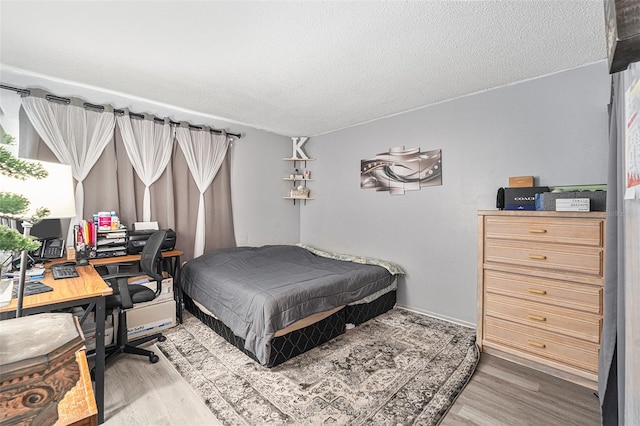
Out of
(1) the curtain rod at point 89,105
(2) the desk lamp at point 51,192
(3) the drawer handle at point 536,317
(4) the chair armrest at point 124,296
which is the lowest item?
(3) the drawer handle at point 536,317

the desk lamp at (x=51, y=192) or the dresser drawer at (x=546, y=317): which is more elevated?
the desk lamp at (x=51, y=192)

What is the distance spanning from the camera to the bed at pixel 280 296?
7.33 feet

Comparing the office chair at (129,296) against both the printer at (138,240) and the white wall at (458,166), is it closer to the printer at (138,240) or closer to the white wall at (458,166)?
the printer at (138,240)

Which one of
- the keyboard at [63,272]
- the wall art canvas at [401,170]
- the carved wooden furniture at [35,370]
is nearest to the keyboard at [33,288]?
the keyboard at [63,272]

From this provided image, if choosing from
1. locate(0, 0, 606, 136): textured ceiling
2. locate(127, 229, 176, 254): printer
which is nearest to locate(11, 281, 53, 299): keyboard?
locate(127, 229, 176, 254): printer

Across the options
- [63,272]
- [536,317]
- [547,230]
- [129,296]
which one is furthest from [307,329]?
[547,230]

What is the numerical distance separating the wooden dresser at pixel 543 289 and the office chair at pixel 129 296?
284cm

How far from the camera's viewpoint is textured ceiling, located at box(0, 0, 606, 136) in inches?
66.9

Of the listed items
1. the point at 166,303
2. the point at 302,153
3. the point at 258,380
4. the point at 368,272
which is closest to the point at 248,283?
the point at 258,380

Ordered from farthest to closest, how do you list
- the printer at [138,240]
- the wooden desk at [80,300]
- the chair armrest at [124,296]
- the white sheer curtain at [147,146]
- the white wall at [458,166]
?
the white sheer curtain at [147,146] → the printer at [138,240] → the white wall at [458,166] → the chair armrest at [124,296] → the wooden desk at [80,300]

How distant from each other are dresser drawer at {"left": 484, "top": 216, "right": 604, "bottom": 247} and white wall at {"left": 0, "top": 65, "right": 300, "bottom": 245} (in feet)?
9.86

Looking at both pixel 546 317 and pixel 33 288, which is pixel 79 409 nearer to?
pixel 33 288

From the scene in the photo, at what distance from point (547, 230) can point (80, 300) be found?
3.17 m

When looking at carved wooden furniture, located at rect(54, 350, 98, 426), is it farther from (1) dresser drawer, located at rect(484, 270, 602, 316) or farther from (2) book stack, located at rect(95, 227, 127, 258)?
(1) dresser drawer, located at rect(484, 270, 602, 316)
